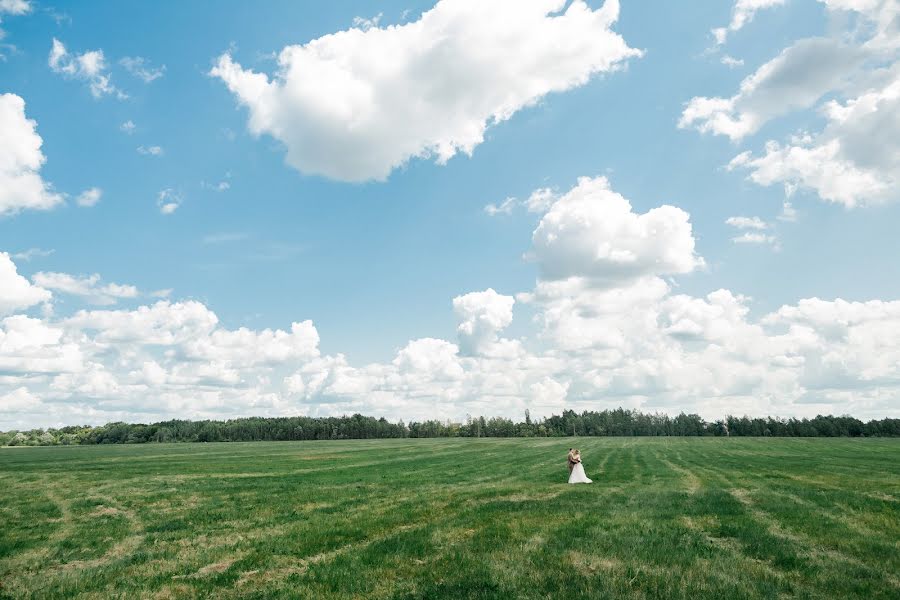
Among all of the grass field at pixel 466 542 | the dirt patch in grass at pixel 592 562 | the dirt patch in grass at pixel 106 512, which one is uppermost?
the dirt patch in grass at pixel 592 562

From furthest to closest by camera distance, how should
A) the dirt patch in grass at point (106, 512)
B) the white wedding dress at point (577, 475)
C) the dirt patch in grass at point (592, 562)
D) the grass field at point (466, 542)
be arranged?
the white wedding dress at point (577, 475)
the dirt patch in grass at point (106, 512)
the dirt patch in grass at point (592, 562)
the grass field at point (466, 542)

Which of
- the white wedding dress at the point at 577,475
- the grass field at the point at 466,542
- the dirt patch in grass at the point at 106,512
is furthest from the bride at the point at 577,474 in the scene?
the dirt patch in grass at the point at 106,512

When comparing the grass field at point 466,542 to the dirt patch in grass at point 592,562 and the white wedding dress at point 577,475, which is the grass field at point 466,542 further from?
the white wedding dress at point 577,475

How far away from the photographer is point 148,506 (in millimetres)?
23922

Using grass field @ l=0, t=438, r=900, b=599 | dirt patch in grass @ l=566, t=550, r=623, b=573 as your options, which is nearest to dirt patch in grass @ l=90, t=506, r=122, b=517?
grass field @ l=0, t=438, r=900, b=599

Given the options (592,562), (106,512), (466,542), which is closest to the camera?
(592,562)

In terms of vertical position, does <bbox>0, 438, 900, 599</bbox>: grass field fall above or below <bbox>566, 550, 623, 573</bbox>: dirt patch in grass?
below

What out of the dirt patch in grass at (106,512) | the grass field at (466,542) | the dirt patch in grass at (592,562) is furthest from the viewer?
the dirt patch in grass at (106,512)

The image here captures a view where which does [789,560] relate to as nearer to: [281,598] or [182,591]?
[281,598]

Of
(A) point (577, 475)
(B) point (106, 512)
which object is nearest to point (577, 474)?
(A) point (577, 475)

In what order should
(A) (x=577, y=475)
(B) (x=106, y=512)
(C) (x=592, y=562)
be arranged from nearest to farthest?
(C) (x=592, y=562)
(B) (x=106, y=512)
(A) (x=577, y=475)

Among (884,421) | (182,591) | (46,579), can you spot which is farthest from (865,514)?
(884,421)

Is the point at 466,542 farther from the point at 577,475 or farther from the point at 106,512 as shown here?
the point at 106,512

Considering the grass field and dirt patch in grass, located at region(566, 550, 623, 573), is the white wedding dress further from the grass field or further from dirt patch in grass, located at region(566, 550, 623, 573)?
dirt patch in grass, located at region(566, 550, 623, 573)
